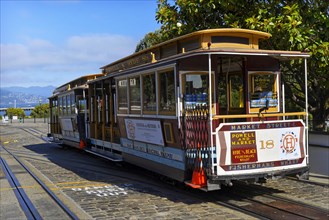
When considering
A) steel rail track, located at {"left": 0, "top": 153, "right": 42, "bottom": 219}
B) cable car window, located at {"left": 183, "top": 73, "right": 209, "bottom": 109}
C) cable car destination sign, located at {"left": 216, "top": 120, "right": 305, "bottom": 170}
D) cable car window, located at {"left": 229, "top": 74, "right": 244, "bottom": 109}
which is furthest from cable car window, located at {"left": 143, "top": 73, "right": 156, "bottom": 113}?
steel rail track, located at {"left": 0, "top": 153, "right": 42, "bottom": 219}

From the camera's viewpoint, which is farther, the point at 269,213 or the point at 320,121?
the point at 320,121

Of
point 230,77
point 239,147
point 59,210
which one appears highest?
point 230,77

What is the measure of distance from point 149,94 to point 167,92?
0.82 metres

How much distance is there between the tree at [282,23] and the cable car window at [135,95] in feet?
7.40

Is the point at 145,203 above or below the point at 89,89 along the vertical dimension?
below

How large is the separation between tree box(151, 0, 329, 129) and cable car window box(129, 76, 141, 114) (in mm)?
2254

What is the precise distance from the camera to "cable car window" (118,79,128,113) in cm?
1027

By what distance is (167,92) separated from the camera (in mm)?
8258

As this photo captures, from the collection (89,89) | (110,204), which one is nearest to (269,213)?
(110,204)

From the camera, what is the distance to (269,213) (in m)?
6.70

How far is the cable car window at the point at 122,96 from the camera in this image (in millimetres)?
10266

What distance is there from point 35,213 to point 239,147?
3.71 m

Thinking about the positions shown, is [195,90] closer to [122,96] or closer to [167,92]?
[167,92]

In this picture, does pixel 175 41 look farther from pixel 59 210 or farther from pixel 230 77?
pixel 59 210
